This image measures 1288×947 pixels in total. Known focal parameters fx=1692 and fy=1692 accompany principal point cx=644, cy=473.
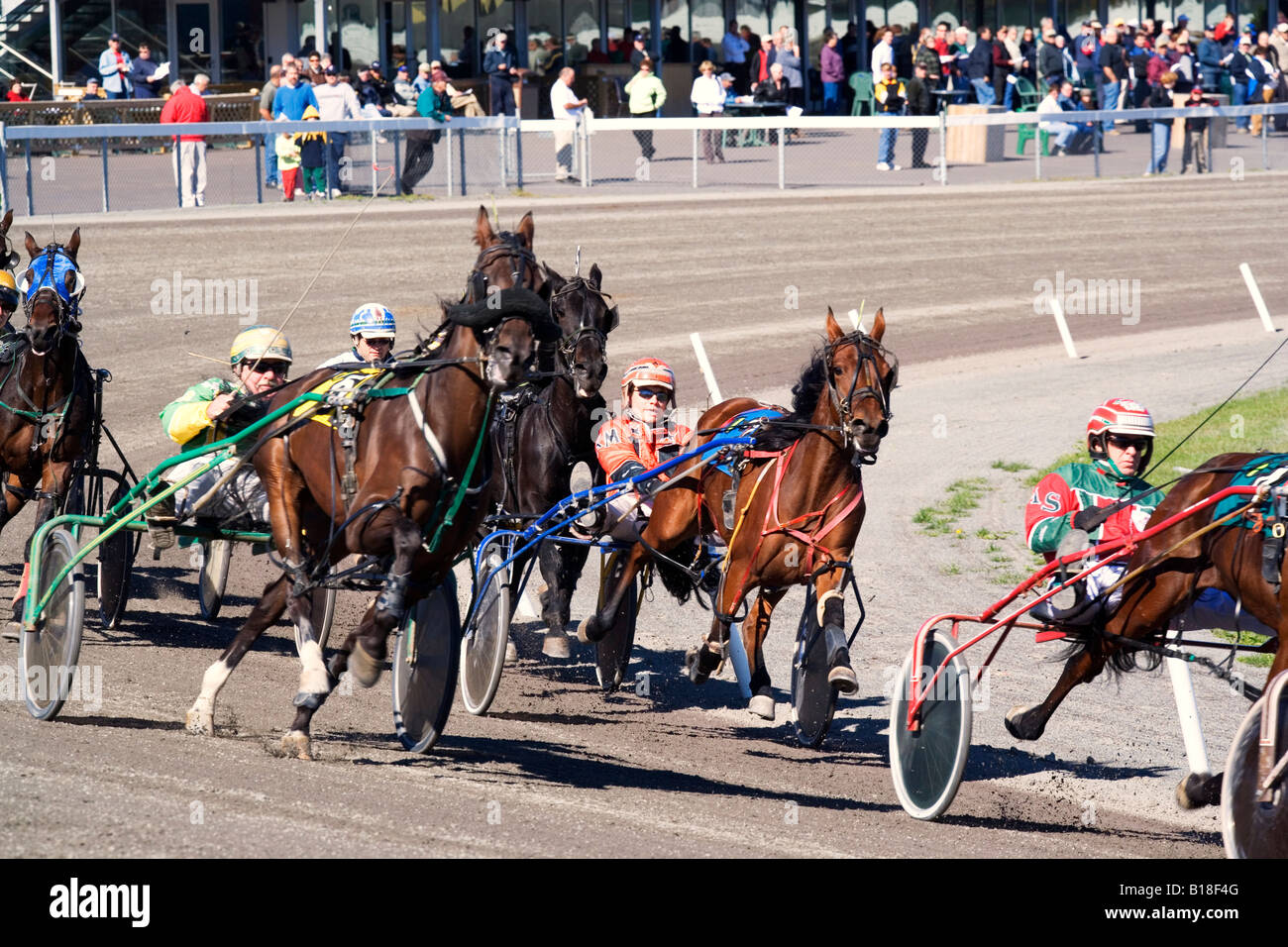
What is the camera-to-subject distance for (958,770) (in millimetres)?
6152

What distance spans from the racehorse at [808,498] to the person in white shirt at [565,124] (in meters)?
14.5

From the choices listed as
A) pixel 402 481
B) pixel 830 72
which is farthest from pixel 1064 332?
pixel 830 72

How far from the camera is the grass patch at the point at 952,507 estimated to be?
473 inches

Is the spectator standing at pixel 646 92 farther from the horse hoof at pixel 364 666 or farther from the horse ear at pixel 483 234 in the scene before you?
the horse hoof at pixel 364 666

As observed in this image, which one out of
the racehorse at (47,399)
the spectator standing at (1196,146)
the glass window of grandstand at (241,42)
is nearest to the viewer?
the racehorse at (47,399)

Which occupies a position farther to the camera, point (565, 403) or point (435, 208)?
point (435, 208)

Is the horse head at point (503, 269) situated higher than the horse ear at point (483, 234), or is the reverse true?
the horse ear at point (483, 234)

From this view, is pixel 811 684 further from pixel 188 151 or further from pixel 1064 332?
pixel 188 151

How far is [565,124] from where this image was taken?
21.8 m

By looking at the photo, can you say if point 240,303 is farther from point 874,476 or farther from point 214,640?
point 214,640

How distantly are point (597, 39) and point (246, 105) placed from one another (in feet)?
35.9

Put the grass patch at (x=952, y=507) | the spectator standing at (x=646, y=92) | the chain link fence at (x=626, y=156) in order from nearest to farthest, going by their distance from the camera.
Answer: the grass patch at (x=952, y=507), the chain link fence at (x=626, y=156), the spectator standing at (x=646, y=92)

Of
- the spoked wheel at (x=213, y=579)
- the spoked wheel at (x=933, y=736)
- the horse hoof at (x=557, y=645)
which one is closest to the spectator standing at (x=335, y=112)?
the spoked wheel at (x=213, y=579)

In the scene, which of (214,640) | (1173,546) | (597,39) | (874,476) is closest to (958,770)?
(1173,546)
